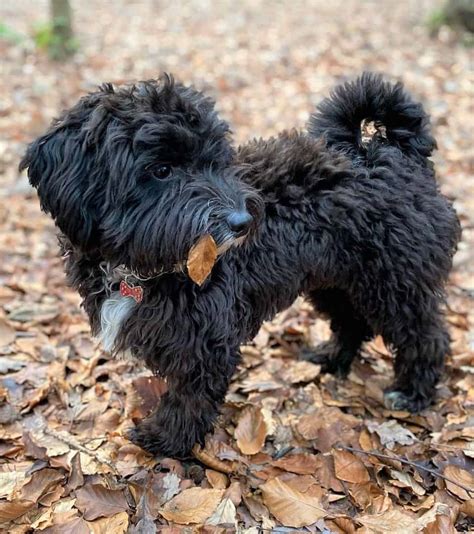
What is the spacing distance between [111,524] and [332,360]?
198 centimetres

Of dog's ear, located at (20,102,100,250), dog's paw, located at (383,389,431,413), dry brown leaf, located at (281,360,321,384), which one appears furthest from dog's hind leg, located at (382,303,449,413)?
dog's ear, located at (20,102,100,250)

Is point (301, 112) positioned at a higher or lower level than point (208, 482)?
higher

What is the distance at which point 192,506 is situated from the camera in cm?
312

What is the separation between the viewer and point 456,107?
27.6ft

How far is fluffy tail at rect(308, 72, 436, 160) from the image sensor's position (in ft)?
11.2

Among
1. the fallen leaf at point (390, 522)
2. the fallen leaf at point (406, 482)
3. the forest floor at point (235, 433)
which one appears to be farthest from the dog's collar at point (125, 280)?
the fallen leaf at point (406, 482)

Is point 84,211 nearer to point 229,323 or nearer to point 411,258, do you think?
point 229,323

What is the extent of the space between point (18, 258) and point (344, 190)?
3378 millimetres

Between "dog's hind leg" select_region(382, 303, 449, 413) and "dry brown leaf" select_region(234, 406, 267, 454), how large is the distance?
94cm

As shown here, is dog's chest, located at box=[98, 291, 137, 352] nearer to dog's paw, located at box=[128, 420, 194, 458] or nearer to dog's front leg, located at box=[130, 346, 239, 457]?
dog's front leg, located at box=[130, 346, 239, 457]

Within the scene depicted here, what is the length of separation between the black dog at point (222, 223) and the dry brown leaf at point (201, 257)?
0.12 ft

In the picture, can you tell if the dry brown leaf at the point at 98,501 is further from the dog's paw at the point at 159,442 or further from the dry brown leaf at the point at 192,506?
the dog's paw at the point at 159,442

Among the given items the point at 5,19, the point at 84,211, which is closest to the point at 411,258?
the point at 84,211

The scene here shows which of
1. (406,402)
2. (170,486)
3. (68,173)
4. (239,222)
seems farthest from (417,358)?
(68,173)
